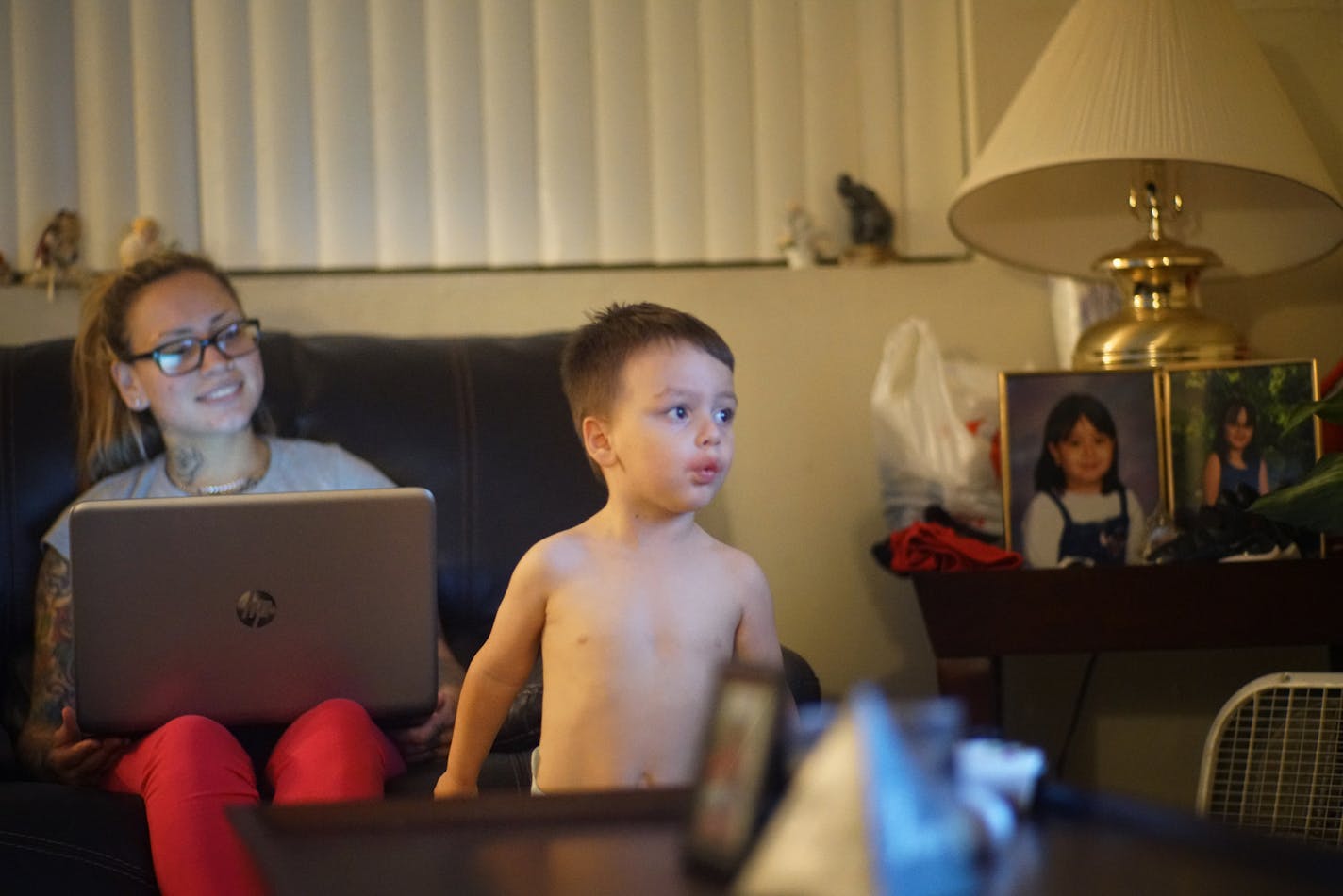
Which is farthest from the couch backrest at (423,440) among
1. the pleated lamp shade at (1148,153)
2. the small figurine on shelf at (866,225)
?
the pleated lamp shade at (1148,153)

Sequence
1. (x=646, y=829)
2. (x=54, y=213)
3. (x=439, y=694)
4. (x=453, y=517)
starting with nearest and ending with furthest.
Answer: (x=646, y=829)
(x=439, y=694)
(x=453, y=517)
(x=54, y=213)

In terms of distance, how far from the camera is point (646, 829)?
2.90 ft

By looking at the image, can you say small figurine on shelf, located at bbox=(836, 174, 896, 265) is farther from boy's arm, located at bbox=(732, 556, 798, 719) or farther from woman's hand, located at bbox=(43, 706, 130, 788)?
woman's hand, located at bbox=(43, 706, 130, 788)

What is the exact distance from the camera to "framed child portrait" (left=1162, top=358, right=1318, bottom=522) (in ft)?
6.78

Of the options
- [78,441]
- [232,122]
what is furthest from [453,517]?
[232,122]

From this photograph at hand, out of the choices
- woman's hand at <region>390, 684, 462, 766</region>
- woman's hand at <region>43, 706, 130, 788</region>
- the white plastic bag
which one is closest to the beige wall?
the white plastic bag

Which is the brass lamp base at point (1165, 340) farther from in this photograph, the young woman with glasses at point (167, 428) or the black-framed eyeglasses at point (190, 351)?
the black-framed eyeglasses at point (190, 351)

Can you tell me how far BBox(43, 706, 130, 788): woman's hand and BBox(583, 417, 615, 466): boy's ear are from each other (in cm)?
63

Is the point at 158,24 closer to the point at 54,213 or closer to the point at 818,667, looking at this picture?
the point at 54,213

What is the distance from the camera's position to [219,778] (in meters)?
1.49

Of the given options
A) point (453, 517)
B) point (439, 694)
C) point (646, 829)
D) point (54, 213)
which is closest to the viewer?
point (646, 829)

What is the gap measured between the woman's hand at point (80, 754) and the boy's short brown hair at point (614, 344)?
642mm

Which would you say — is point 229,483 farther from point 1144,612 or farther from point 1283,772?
point 1283,772

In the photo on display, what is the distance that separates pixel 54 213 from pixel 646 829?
2010 mm
